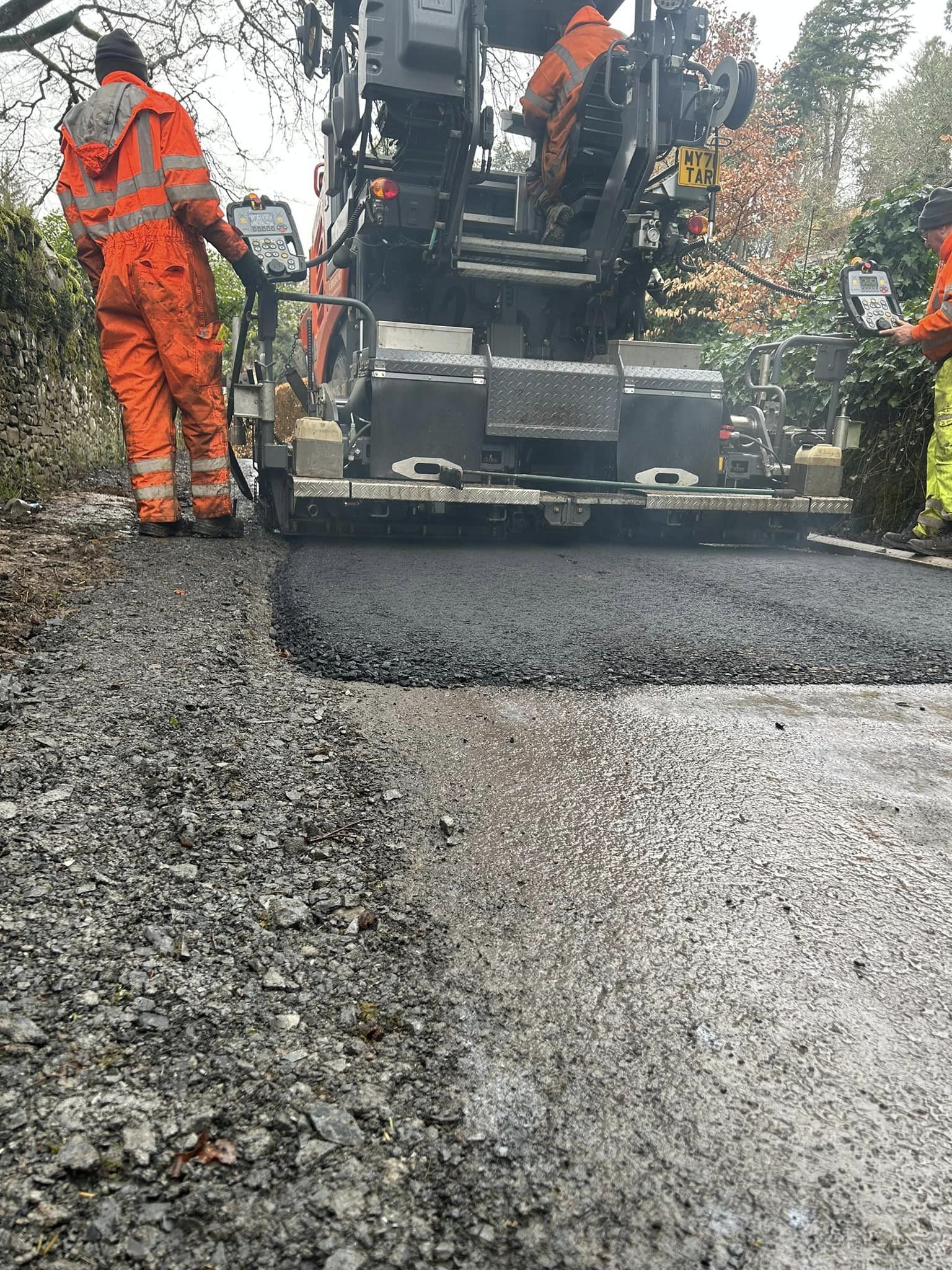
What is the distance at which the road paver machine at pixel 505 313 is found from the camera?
5.30 meters

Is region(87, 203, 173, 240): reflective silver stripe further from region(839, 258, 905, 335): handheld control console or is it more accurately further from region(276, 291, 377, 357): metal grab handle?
region(839, 258, 905, 335): handheld control console

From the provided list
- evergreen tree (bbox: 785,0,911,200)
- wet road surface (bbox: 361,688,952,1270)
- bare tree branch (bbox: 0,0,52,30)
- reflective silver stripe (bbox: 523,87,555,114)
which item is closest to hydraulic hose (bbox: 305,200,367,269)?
reflective silver stripe (bbox: 523,87,555,114)

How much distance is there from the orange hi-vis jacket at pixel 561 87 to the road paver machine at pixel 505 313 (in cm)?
13

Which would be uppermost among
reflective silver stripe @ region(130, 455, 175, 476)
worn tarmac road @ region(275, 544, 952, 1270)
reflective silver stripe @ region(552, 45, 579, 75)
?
reflective silver stripe @ region(552, 45, 579, 75)

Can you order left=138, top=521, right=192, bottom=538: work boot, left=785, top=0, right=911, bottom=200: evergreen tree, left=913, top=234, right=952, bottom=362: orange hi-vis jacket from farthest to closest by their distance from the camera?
left=785, top=0, right=911, bottom=200: evergreen tree → left=913, top=234, right=952, bottom=362: orange hi-vis jacket → left=138, top=521, right=192, bottom=538: work boot

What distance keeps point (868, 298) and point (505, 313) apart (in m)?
2.40

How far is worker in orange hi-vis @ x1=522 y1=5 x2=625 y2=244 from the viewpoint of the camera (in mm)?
Answer: 5852

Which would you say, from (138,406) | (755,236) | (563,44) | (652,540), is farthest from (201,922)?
(755,236)

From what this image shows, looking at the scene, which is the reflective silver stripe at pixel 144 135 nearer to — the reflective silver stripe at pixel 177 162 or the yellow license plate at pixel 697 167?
the reflective silver stripe at pixel 177 162

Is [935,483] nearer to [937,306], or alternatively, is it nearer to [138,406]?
[937,306]

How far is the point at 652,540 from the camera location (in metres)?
6.20

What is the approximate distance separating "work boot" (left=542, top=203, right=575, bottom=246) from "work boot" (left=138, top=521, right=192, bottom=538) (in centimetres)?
319

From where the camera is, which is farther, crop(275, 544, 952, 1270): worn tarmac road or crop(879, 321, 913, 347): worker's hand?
crop(879, 321, 913, 347): worker's hand

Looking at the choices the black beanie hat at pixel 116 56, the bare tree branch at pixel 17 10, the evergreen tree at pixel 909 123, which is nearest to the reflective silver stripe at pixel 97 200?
the black beanie hat at pixel 116 56
